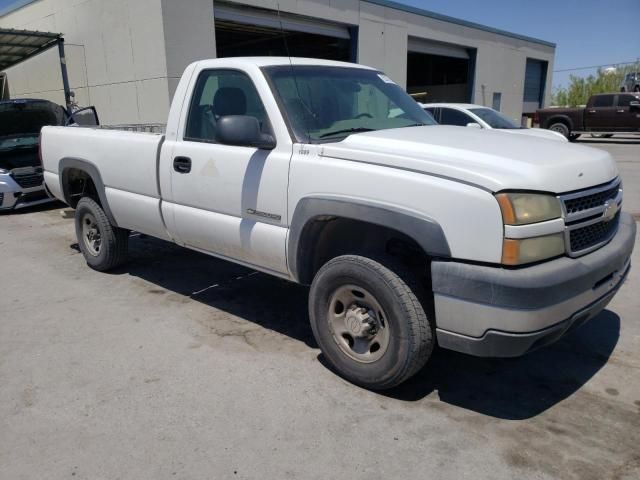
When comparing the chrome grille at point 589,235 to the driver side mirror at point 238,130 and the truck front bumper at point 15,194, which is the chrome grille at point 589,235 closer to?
the driver side mirror at point 238,130

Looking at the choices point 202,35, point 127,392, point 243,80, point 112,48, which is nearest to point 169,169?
point 243,80

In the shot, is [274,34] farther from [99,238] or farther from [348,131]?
[348,131]

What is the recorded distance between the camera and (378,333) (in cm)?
321

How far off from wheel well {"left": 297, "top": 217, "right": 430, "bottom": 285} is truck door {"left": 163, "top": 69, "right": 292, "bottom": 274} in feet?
0.58

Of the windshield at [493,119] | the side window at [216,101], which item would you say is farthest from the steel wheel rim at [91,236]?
the windshield at [493,119]

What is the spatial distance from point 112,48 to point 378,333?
40.5 feet

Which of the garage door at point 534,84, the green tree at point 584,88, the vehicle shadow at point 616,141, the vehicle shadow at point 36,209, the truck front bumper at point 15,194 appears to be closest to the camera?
the truck front bumper at point 15,194

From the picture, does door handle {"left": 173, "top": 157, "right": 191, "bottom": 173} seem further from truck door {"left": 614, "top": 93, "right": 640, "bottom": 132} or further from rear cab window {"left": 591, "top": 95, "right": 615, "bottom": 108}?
rear cab window {"left": 591, "top": 95, "right": 615, "bottom": 108}

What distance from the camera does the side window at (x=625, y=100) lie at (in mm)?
20756

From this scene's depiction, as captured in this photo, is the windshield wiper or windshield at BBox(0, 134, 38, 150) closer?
the windshield wiper

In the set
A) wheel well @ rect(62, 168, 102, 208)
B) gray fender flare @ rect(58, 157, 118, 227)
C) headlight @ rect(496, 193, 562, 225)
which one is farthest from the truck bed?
headlight @ rect(496, 193, 562, 225)

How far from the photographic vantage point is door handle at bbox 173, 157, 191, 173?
163 inches

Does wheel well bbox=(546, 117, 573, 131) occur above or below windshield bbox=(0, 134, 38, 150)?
below

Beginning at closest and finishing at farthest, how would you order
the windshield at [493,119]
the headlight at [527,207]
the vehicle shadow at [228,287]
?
the headlight at [527,207]
the vehicle shadow at [228,287]
the windshield at [493,119]
